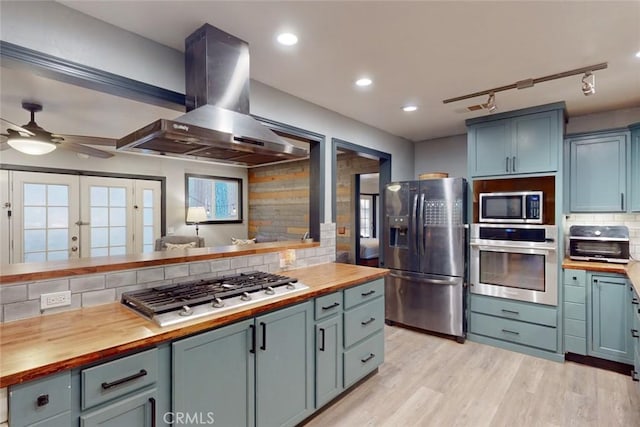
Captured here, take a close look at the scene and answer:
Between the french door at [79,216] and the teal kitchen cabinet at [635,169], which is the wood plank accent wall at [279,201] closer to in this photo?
the french door at [79,216]

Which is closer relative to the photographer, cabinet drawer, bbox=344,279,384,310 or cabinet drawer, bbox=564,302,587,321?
cabinet drawer, bbox=344,279,384,310

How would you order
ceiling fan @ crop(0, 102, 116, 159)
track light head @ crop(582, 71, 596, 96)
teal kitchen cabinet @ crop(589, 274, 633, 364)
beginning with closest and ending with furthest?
track light head @ crop(582, 71, 596, 96), teal kitchen cabinet @ crop(589, 274, 633, 364), ceiling fan @ crop(0, 102, 116, 159)

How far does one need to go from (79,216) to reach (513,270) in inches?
238

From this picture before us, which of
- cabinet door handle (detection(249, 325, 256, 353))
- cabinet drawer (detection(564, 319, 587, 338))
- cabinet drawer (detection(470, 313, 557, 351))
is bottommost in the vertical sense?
cabinet drawer (detection(470, 313, 557, 351))

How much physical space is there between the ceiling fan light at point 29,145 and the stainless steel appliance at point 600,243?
17.1 ft

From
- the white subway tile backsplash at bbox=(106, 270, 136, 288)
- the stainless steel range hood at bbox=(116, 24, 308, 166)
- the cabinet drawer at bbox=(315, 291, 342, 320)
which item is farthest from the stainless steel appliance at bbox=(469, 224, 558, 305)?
the white subway tile backsplash at bbox=(106, 270, 136, 288)

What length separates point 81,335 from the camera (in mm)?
1330

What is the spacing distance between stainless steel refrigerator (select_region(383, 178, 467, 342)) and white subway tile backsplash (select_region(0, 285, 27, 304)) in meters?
3.32

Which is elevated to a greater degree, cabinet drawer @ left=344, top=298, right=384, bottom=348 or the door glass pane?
the door glass pane

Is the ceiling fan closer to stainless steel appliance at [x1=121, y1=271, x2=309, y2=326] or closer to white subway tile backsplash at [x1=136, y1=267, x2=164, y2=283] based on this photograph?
white subway tile backsplash at [x1=136, y1=267, x2=164, y2=283]

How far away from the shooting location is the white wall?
4430mm

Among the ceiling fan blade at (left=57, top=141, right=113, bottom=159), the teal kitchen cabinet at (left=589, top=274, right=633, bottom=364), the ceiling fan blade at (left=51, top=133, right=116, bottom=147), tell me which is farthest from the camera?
the ceiling fan blade at (left=57, top=141, right=113, bottom=159)

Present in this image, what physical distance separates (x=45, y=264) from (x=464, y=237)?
3.57 m

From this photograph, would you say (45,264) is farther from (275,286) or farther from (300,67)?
(300,67)
